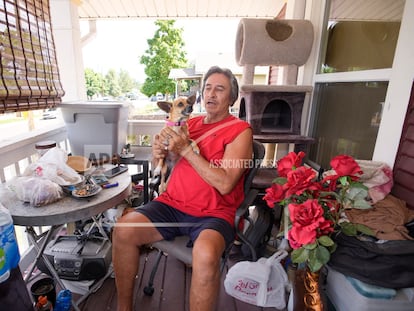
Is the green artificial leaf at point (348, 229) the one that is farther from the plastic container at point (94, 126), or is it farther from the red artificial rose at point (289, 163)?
the plastic container at point (94, 126)

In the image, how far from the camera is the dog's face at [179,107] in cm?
127

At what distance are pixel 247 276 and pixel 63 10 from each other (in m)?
2.64

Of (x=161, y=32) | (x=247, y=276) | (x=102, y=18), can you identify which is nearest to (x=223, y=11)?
(x=161, y=32)

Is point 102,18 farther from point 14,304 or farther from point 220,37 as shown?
point 14,304

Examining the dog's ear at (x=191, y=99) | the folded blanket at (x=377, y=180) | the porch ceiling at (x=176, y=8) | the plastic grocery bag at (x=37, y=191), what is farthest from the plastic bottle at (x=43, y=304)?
the porch ceiling at (x=176, y=8)

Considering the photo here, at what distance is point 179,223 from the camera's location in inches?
50.3

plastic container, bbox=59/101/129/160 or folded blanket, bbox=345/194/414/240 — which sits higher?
plastic container, bbox=59/101/129/160

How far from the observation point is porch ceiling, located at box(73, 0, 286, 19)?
9.59 ft

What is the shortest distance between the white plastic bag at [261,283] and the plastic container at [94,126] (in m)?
1.18

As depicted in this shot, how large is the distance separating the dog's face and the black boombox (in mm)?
928

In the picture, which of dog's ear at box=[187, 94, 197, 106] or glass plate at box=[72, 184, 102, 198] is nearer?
glass plate at box=[72, 184, 102, 198]

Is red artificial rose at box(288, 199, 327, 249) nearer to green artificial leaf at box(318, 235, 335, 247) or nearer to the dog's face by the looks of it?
green artificial leaf at box(318, 235, 335, 247)

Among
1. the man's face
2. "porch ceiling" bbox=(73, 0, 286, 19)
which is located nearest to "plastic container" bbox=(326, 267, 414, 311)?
the man's face

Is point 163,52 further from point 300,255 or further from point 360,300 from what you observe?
point 360,300
